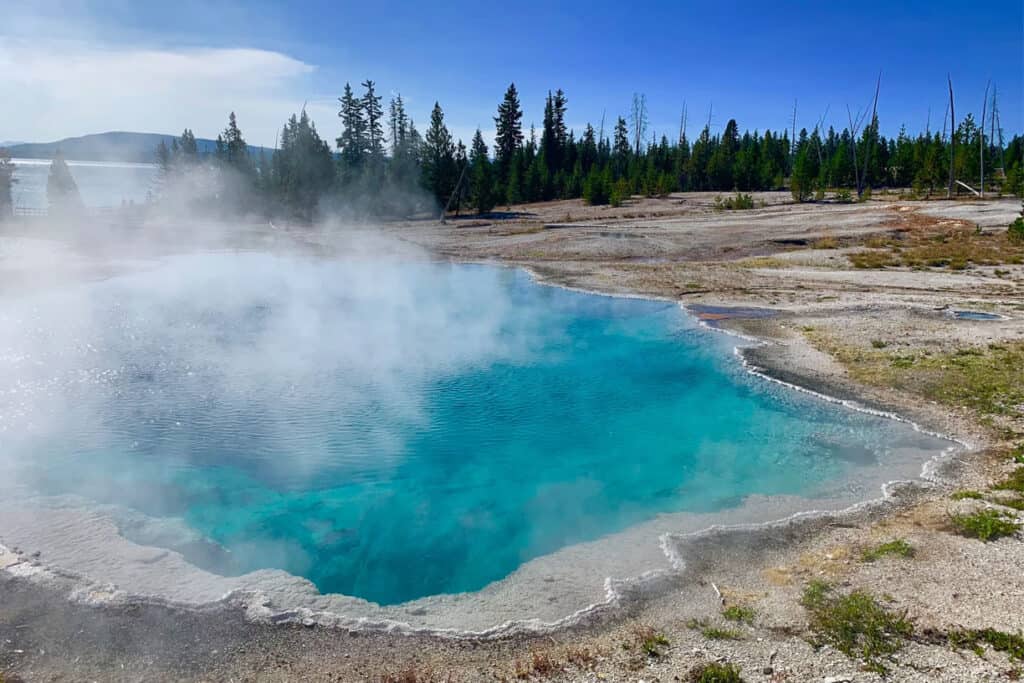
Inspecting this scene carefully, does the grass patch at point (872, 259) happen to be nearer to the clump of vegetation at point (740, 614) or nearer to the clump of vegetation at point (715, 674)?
the clump of vegetation at point (740, 614)

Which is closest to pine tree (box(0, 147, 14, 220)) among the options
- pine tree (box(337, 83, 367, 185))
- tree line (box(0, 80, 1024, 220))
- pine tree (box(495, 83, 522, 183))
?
tree line (box(0, 80, 1024, 220))

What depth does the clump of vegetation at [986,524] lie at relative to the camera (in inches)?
314

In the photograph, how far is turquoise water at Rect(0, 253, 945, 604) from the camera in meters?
9.20

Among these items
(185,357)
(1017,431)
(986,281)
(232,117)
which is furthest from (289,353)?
(232,117)

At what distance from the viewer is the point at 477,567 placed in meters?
8.45

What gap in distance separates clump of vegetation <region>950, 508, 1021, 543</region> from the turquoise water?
205 cm

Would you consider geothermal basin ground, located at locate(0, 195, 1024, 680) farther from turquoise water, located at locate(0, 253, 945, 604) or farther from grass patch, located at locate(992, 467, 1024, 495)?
grass patch, located at locate(992, 467, 1024, 495)

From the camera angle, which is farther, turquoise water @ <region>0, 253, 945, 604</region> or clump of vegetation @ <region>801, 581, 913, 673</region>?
turquoise water @ <region>0, 253, 945, 604</region>

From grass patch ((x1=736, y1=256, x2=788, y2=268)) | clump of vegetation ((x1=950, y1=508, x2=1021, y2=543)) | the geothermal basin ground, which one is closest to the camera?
the geothermal basin ground

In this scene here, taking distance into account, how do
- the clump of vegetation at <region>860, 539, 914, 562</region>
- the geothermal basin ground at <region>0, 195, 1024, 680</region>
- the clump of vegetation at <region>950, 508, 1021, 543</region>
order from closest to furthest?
the geothermal basin ground at <region>0, 195, 1024, 680</region> < the clump of vegetation at <region>860, 539, 914, 562</region> < the clump of vegetation at <region>950, 508, 1021, 543</region>

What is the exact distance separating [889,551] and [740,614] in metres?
2.36

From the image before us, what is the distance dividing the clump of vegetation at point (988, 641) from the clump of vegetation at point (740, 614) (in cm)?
172

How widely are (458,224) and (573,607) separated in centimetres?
4490

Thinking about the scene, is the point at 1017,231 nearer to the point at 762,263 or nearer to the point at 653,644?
the point at 762,263
